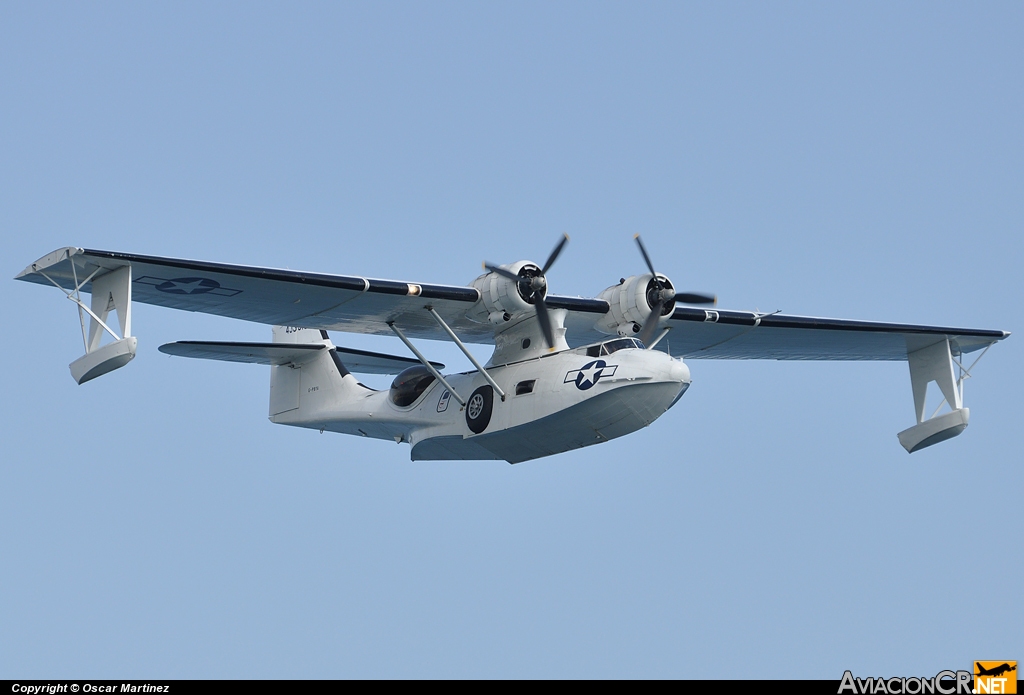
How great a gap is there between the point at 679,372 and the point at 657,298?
298 cm

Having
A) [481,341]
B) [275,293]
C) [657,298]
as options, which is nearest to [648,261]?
[657,298]

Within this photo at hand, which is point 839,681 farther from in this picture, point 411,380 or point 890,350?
point 890,350

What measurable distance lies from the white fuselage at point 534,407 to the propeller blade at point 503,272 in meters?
1.35

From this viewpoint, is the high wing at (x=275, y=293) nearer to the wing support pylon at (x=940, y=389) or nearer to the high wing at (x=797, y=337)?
the high wing at (x=797, y=337)

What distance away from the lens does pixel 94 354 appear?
18.3 meters

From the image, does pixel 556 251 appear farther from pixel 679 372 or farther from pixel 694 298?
pixel 679 372

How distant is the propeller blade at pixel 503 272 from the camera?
2072 cm

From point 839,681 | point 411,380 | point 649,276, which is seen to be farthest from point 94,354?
point 839,681

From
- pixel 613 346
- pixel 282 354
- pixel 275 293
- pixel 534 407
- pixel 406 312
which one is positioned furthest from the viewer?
pixel 282 354

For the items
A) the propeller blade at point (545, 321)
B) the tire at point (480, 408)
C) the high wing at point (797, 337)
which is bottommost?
the tire at point (480, 408)

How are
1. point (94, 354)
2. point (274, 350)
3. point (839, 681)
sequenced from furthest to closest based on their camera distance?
point (274, 350) < point (94, 354) < point (839, 681)

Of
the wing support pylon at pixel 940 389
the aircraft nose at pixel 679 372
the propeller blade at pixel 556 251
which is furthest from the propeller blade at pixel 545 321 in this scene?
the wing support pylon at pixel 940 389

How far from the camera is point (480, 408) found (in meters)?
20.9

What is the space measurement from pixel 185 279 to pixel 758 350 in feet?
38.9
